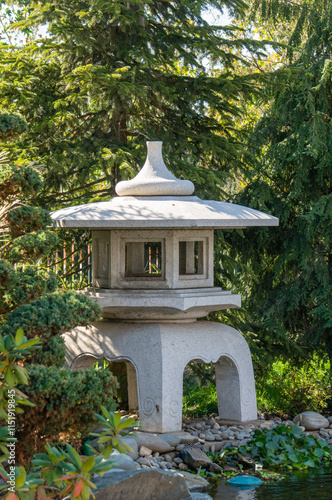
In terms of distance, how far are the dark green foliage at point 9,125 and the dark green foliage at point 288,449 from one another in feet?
11.4

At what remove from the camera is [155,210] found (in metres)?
5.57

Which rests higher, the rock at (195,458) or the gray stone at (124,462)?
the gray stone at (124,462)

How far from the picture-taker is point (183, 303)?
557 centimetres

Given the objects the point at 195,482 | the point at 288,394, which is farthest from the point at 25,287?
the point at 288,394

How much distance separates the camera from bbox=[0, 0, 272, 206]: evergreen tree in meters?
6.50

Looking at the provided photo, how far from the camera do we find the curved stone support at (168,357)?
558 centimetres

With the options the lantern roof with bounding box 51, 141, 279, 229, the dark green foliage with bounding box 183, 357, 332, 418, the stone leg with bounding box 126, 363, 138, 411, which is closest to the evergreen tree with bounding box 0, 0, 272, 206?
the lantern roof with bounding box 51, 141, 279, 229

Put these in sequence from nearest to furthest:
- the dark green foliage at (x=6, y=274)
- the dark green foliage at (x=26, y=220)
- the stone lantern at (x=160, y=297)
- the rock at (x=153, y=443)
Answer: the dark green foliage at (x=6, y=274) → the dark green foliage at (x=26, y=220) → the rock at (x=153, y=443) → the stone lantern at (x=160, y=297)

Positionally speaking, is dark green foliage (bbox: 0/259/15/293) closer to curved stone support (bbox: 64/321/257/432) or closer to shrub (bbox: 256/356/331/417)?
curved stone support (bbox: 64/321/257/432)

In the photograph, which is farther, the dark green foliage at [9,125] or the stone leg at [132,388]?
the stone leg at [132,388]

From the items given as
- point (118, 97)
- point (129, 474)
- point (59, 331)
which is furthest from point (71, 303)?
point (118, 97)

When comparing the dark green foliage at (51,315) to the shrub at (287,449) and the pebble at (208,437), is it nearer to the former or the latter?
the pebble at (208,437)

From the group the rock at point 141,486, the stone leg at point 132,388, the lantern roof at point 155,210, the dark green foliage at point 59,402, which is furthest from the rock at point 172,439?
the lantern roof at point 155,210

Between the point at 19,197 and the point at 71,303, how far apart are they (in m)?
0.84
